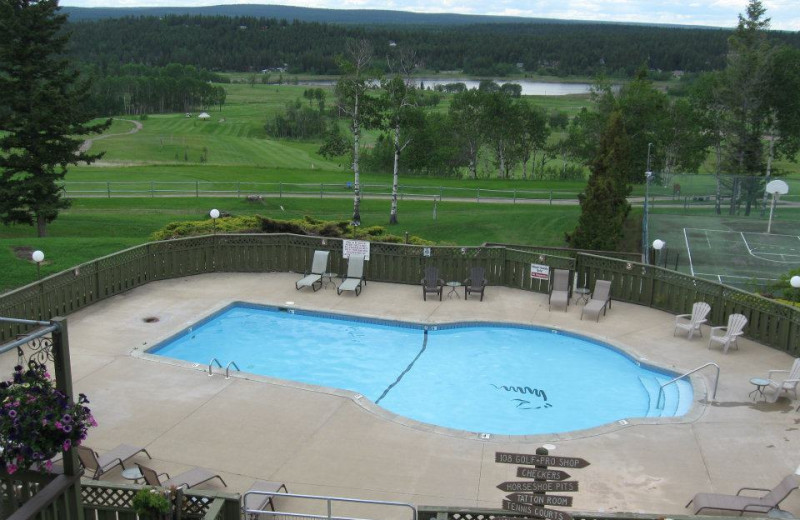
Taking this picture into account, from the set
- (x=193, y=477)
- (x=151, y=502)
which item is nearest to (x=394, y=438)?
(x=193, y=477)

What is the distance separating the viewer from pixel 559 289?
19.8 meters

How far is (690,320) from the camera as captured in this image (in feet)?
59.3

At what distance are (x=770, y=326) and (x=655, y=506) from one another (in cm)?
790

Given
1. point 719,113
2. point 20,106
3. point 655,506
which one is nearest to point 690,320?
point 655,506

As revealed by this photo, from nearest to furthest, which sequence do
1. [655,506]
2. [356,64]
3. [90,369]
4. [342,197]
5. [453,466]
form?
[655,506]
[453,466]
[90,369]
[356,64]
[342,197]

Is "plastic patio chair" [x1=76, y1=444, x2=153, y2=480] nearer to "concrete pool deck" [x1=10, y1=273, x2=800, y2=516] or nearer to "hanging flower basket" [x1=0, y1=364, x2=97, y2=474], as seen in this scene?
"concrete pool deck" [x1=10, y1=273, x2=800, y2=516]

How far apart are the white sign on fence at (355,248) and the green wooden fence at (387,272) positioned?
0.34 metres

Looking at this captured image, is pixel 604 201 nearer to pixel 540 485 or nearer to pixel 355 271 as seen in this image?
pixel 355 271

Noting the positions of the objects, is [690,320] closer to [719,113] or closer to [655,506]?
[655,506]

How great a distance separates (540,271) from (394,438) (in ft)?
28.9

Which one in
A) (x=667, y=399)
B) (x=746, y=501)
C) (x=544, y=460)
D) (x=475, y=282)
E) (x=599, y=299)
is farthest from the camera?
(x=475, y=282)

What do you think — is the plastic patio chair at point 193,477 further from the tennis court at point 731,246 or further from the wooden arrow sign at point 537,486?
the tennis court at point 731,246

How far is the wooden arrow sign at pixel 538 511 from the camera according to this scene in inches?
305

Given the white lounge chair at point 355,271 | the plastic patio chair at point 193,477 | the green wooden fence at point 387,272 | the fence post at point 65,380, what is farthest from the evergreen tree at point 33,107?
the fence post at point 65,380
